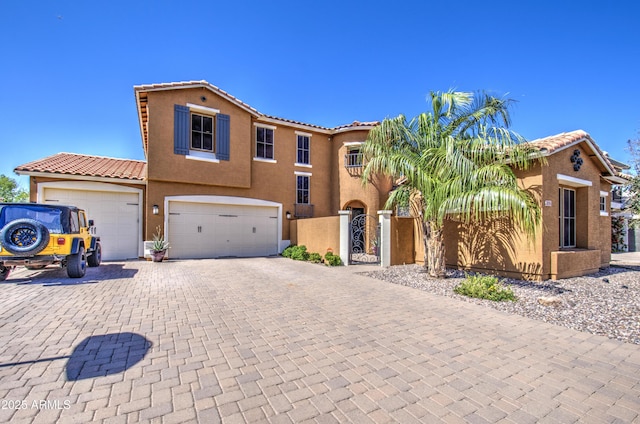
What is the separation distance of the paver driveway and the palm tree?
8.57 feet

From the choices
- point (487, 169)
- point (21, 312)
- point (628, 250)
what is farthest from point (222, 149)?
point (628, 250)

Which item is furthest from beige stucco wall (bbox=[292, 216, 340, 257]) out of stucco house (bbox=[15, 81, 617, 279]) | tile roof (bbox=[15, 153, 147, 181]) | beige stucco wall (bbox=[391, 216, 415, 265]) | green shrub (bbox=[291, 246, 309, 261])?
tile roof (bbox=[15, 153, 147, 181])

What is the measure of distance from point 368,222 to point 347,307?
1107 centimetres

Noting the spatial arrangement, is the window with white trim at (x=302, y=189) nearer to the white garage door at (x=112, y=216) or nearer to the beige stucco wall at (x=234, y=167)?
the beige stucco wall at (x=234, y=167)

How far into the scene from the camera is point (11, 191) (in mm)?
38875

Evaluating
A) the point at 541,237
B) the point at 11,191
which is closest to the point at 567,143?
the point at 541,237

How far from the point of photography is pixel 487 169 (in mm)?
7402

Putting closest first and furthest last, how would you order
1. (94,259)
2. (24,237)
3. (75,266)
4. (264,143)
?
1. (24,237)
2. (75,266)
3. (94,259)
4. (264,143)

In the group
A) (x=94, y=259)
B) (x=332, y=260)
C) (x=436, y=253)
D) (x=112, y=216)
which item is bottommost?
(x=332, y=260)

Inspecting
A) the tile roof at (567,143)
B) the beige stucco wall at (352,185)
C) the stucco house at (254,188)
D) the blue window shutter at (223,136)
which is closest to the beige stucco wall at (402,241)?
the stucco house at (254,188)

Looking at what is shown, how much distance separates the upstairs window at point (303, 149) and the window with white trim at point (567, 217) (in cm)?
1151

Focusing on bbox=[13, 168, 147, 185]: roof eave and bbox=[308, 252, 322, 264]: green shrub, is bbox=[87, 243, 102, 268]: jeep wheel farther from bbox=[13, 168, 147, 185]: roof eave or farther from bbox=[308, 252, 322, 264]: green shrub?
bbox=[308, 252, 322, 264]: green shrub

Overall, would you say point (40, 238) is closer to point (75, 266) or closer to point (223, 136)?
point (75, 266)

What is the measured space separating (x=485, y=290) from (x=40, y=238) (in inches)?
422
